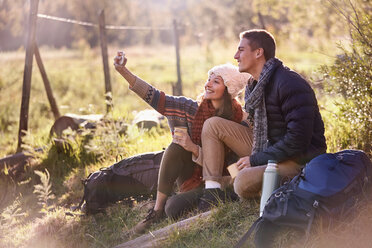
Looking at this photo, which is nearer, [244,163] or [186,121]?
[244,163]

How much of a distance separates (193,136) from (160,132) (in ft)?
7.96

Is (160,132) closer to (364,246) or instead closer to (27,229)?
(27,229)

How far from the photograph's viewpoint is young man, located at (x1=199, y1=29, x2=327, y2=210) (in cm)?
347

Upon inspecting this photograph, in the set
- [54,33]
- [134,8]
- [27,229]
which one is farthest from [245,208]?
[134,8]

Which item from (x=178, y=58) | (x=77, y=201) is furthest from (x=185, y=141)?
(x=178, y=58)

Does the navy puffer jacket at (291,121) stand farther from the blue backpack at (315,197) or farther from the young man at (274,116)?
the blue backpack at (315,197)

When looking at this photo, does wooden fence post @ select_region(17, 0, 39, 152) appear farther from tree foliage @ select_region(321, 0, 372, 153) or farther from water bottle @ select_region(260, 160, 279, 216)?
water bottle @ select_region(260, 160, 279, 216)

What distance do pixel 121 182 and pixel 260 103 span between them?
1807 mm

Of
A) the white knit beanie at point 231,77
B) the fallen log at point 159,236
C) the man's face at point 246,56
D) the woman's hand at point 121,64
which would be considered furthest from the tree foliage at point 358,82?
the woman's hand at point 121,64

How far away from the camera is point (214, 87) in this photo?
14.5ft

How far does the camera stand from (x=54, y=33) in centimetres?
3403

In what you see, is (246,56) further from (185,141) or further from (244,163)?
(185,141)

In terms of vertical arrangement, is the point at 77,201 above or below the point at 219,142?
below

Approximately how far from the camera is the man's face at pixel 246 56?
12.5 feet
